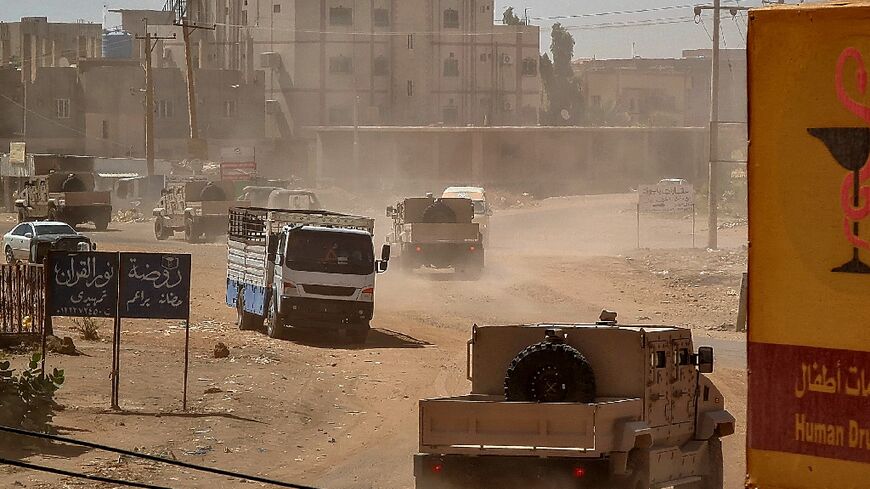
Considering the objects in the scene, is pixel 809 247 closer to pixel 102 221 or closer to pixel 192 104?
pixel 102 221

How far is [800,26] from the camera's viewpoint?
227 inches

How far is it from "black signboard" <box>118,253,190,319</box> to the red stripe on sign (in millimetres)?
12688

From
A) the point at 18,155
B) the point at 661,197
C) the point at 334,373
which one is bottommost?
the point at 334,373

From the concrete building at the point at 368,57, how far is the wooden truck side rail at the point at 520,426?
317 ft

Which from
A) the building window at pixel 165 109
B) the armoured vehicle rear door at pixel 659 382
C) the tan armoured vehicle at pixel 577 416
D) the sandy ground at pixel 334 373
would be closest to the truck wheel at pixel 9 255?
the sandy ground at pixel 334 373

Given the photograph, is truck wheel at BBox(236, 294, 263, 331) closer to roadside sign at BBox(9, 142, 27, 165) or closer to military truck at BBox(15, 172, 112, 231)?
military truck at BBox(15, 172, 112, 231)

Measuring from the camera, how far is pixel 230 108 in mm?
104000

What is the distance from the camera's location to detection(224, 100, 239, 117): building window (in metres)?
104

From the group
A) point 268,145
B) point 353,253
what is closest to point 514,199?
point 268,145

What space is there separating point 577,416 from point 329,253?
16.0 m

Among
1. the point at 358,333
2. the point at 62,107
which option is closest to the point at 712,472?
the point at 358,333

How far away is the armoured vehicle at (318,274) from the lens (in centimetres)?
2662

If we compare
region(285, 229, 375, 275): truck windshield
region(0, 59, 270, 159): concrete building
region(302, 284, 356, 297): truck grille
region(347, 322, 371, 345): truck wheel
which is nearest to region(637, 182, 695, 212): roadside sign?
region(347, 322, 371, 345): truck wheel

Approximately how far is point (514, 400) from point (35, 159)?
201 feet
